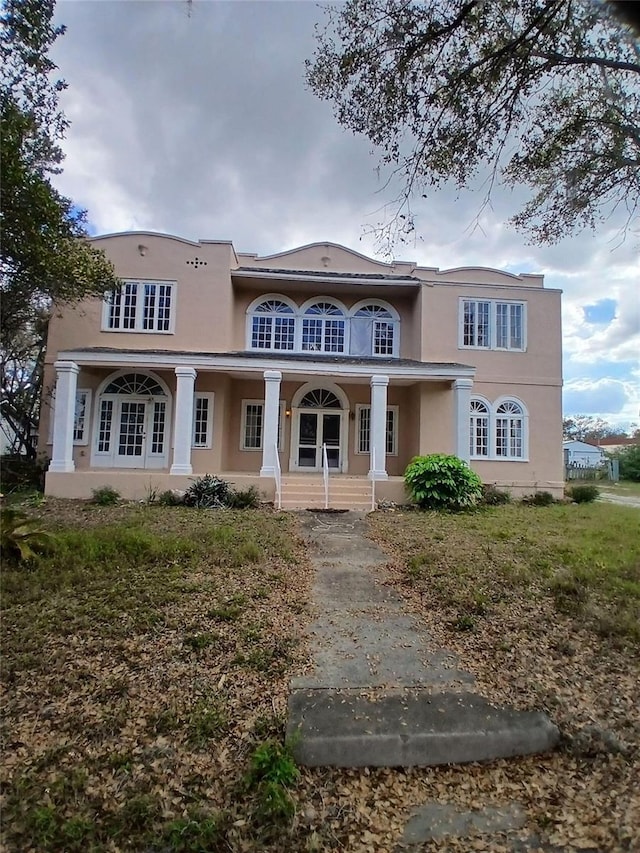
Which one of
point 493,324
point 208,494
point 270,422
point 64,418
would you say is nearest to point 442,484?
point 270,422

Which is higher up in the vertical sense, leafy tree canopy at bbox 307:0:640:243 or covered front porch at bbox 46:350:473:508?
leafy tree canopy at bbox 307:0:640:243

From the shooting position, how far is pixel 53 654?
380cm

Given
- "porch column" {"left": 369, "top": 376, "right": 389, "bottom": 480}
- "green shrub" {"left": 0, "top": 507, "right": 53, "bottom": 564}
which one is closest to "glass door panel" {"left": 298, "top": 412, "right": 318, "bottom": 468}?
"porch column" {"left": 369, "top": 376, "right": 389, "bottom": 480}

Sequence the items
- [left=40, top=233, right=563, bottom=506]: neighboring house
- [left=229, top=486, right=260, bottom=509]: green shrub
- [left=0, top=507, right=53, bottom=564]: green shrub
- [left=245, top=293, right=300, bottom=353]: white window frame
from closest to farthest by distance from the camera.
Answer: [left=0, top=507, right=53, bottom=564]: green shrub, [left=229, top=486, right=260, bottom=509]: green shrub, [left=40, top=233, right=563, bottom=506]: neighboring house, [left=245, top=293, right=300, bottom=353]: white window frame

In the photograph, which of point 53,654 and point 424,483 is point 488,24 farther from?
point 424,483

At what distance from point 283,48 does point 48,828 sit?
7.97 meters

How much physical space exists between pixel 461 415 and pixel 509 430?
2.84m

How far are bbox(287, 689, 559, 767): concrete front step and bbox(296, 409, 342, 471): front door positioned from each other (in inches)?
485

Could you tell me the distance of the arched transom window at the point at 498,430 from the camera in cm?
1523

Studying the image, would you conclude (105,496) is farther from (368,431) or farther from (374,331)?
(374,331)

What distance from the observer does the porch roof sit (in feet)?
42.3

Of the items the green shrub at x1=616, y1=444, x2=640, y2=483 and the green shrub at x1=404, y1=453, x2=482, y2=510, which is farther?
the green shrub at x1=616, y1=444, x2=640, y2=483

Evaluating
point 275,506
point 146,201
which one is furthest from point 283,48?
point 275,506

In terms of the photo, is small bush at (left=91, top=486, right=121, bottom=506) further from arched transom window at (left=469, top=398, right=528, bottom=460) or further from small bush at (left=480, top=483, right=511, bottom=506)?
arched transom window at (left=469, top=398, right=528, bottom=460)
